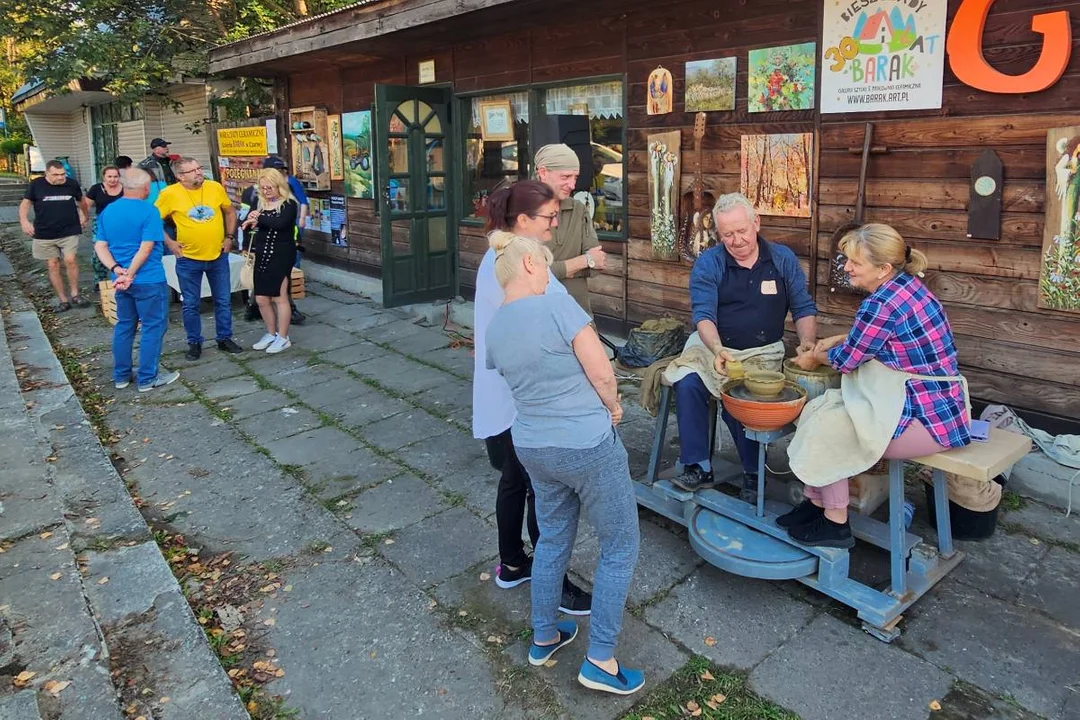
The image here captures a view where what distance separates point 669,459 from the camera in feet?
14.7

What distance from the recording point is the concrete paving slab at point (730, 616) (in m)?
2.78

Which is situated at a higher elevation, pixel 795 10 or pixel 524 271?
pixel 795 10

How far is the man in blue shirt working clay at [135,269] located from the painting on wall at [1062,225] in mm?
5684

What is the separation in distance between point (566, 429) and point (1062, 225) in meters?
2.99

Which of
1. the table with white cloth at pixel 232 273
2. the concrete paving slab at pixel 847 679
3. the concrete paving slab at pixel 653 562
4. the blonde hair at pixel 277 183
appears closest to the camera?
the concrete paving slab at pixel 847 679

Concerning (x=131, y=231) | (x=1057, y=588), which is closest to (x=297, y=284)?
(x=131, y=231)

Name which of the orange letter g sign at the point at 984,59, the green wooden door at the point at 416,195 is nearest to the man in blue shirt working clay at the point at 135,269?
the green wooden door at the point at 416,195

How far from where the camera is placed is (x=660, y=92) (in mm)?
5664

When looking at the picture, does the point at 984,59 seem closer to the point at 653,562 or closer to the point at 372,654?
the point at 653,562

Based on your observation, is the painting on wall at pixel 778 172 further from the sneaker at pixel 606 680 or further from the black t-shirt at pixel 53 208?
the black t-shirt at pixel 53 208

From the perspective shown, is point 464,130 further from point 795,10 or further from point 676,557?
point 676,557

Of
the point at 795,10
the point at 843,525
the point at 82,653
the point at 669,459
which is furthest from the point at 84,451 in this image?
the point at 795,10

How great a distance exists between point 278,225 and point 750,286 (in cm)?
458

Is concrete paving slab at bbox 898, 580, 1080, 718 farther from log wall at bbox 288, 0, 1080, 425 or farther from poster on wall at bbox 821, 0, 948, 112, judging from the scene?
Result: poster on wall at bbox 821, 0, 948, 112
